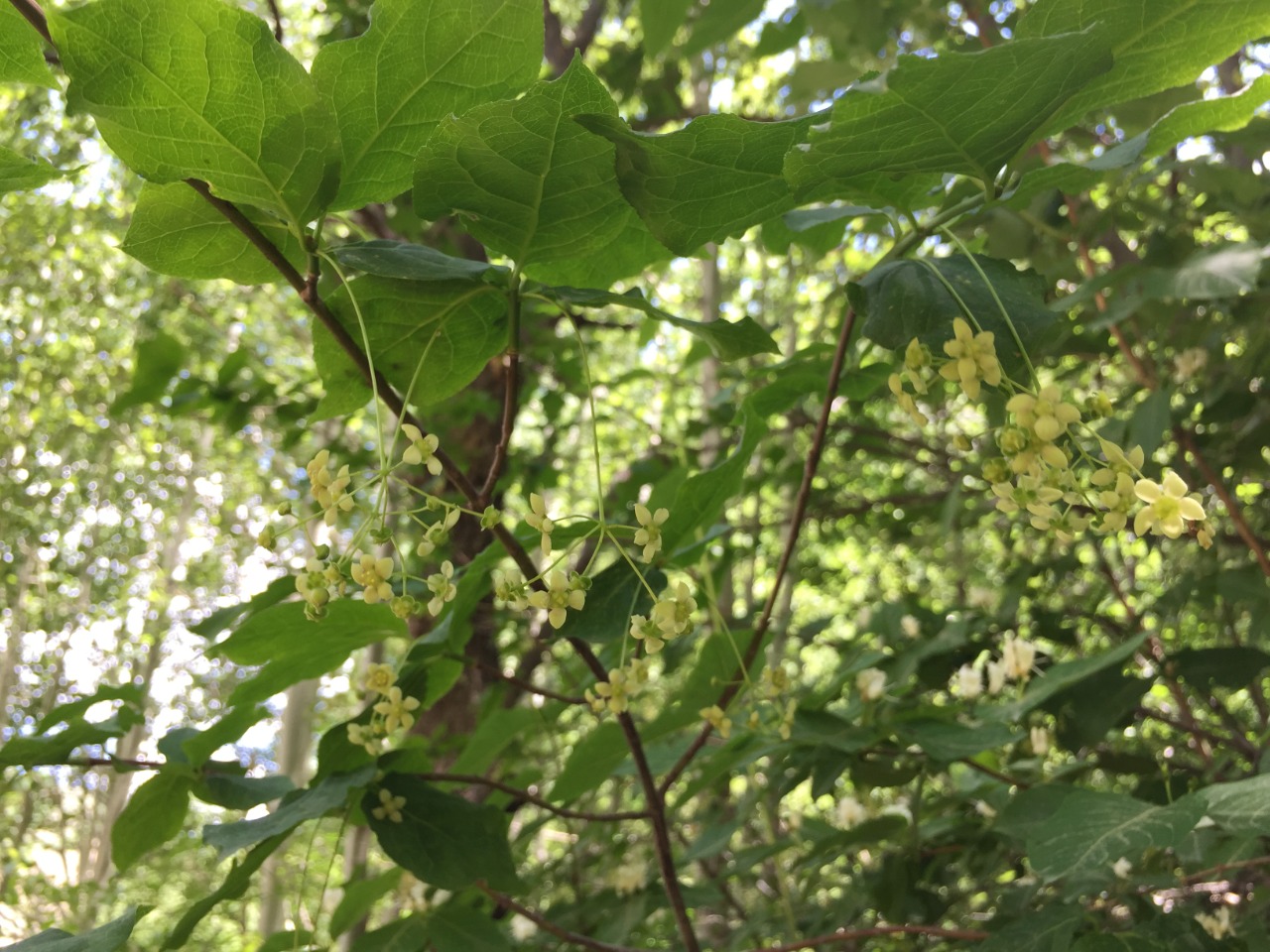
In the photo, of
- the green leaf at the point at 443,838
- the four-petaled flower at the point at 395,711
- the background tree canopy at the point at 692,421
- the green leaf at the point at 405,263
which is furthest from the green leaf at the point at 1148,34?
the green leaf at the point at 443,838

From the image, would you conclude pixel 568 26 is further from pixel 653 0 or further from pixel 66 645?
pixel 66 645

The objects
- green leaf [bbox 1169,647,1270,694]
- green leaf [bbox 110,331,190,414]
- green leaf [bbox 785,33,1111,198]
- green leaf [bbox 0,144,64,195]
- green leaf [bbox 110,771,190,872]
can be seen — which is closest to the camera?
green leaf [bbox 785,33,1111,198]

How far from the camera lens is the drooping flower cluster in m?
0.51

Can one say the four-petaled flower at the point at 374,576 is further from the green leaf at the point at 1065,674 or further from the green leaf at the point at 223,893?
the green leaf at the point at 1065,674

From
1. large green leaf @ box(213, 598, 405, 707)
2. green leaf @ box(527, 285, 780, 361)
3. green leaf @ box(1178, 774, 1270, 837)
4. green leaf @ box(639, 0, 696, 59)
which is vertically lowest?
green leaf @ box(1178, 774, 1270, 837)

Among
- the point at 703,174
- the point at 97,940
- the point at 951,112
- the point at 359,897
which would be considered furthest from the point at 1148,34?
the point at 359,897

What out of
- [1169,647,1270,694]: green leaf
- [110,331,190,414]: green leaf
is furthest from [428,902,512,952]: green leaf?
[110,331,190,414]: green leaf

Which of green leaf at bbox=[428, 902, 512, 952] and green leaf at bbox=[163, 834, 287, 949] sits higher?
green leaf at bbox=[163, 834, 287, 949]

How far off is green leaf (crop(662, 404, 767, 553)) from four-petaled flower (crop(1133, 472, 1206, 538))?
1.03 ft

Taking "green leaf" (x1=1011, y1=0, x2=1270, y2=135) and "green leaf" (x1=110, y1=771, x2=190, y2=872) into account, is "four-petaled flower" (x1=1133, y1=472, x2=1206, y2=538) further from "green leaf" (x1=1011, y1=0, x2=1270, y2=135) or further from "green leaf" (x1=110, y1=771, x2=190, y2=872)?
"green leaf" (x1=110, y1=771, x2=190, y2=872)

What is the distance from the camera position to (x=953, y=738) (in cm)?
94

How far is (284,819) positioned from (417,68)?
539mm

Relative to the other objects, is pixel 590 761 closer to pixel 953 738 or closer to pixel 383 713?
pixel 383 713

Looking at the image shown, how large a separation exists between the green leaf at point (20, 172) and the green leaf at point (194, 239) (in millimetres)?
50
